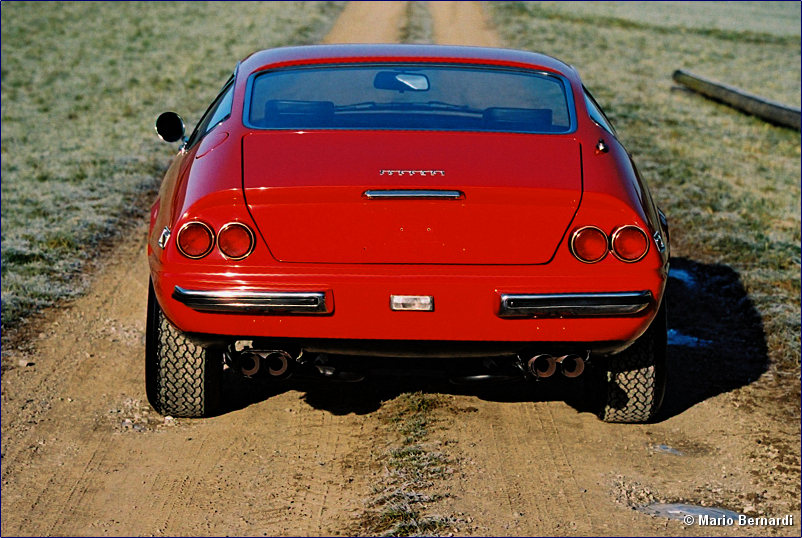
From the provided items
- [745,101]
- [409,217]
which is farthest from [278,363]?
[745,101]

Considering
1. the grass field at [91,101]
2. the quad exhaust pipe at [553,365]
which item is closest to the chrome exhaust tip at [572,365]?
the quad exhaust pipe at [553,365]

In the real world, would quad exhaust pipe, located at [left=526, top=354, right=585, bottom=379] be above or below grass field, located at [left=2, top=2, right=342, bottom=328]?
above

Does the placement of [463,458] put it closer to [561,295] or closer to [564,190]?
[561,295]

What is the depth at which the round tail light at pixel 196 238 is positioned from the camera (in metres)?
4.19

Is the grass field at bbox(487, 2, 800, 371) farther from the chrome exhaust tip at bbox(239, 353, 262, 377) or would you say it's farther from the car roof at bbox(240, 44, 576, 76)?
the chrome exhaust tip at bbox(239, 353, 262, 377)

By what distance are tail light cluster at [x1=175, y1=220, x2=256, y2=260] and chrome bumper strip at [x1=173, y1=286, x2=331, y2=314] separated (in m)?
0.14

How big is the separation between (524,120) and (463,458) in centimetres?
152

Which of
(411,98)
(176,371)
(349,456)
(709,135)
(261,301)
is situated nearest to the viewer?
(261,301)

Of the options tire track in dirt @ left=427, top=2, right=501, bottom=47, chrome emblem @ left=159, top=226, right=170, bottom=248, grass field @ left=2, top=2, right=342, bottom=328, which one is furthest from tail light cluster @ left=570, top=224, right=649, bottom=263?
tire track in dirt @ left=427, top=2, right=501, bottom=47

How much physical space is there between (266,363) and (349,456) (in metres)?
0.54

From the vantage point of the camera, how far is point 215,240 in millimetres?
4180

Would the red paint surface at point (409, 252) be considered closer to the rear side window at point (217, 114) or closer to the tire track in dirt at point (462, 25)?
the rear side window at point (217, 114)

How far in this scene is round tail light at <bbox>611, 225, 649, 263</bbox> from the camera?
13.8 ft

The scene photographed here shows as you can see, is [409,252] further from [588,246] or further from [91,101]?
[91,101]
